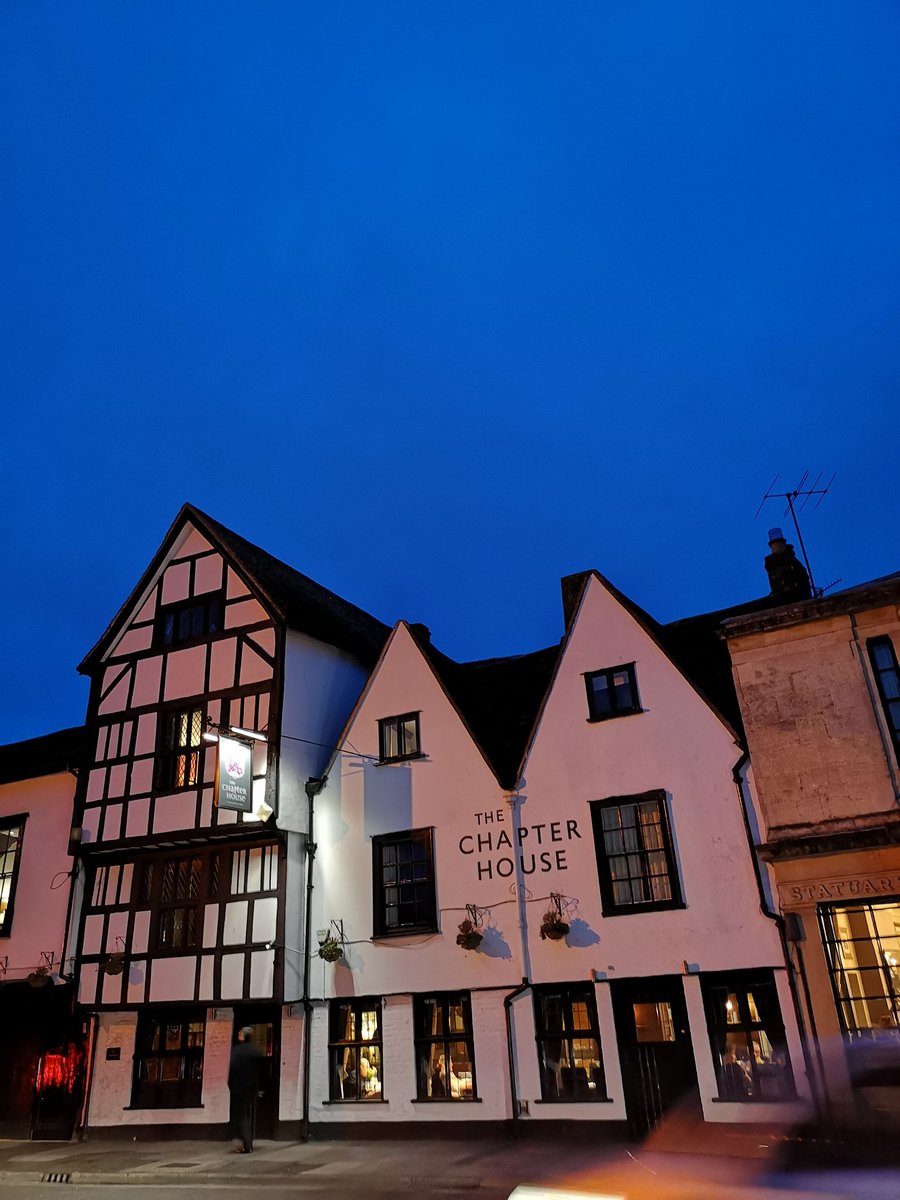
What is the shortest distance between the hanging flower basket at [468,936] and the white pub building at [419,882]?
0.38 ft

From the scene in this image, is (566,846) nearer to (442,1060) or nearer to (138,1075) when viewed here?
(442,1060)

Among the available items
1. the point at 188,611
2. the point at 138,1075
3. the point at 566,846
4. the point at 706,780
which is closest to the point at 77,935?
the point at 138,1075

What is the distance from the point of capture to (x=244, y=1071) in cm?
1445

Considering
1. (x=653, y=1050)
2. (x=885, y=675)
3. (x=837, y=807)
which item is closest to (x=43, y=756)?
(x=653, y=1050)

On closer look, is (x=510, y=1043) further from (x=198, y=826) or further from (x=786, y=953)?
(x=198, y=826)

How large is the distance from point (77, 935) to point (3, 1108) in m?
3.97

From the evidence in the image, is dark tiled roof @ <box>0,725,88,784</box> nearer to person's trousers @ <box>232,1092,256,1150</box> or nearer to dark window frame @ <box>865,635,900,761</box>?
person's trousers @ <box>232,1092,256,1150</box>

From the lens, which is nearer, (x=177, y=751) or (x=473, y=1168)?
(x=473, y=1168)

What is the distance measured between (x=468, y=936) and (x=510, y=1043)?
1814 mm

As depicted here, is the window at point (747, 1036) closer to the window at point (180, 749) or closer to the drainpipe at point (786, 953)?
the drainpipe at point (786, 953)

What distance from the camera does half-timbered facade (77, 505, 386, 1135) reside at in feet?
55.2

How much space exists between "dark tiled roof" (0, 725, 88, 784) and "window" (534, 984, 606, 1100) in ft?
38.9

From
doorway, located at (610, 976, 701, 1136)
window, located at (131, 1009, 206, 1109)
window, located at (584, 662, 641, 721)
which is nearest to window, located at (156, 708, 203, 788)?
window, located at (131, 1009, 206, 1109)

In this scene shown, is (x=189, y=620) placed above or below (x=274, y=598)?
above
